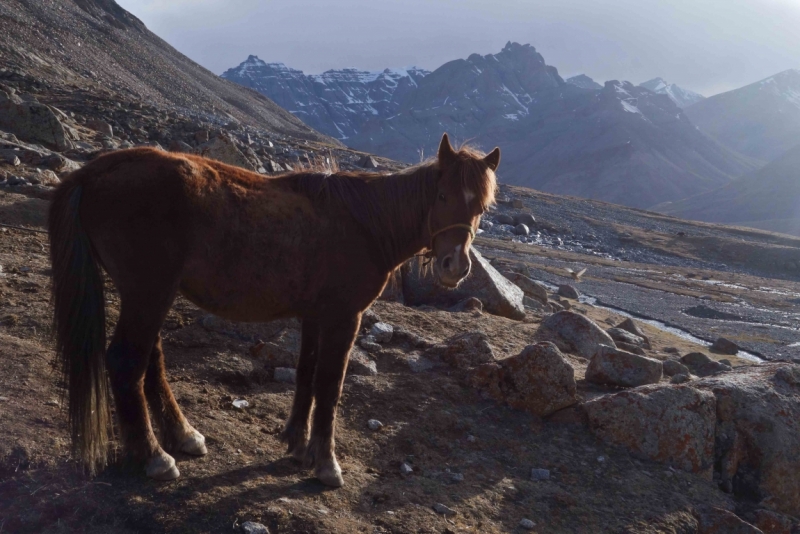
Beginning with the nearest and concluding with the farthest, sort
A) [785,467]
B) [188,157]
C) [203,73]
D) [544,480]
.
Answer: [188,157], [544,480], [785,467], [203,73]

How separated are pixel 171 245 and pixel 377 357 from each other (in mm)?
3742

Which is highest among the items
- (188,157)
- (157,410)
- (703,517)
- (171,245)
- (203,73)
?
(203,73)

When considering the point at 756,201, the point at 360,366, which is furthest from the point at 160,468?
the point at 756,201

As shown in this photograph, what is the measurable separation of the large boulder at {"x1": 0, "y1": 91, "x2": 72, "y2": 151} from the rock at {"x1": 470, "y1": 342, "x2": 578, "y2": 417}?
1356cm

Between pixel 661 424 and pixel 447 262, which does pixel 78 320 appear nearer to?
pixel 447 262

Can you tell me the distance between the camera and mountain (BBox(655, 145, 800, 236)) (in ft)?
434

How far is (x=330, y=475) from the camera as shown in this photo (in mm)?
4688

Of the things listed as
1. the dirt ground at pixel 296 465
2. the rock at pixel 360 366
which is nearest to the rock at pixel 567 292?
the dirt ground at pixel 296 465

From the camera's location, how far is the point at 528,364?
6.78 metres

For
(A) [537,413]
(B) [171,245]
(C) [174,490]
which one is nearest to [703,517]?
(A) [537,413]

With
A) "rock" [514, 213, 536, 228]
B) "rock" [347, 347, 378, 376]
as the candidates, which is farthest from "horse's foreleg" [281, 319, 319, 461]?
"rock" [514, 213, 536, 228]

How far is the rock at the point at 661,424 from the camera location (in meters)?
6.28

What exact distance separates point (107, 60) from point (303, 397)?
212 ft

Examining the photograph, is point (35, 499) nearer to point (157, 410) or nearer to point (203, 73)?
point (157, 410)
